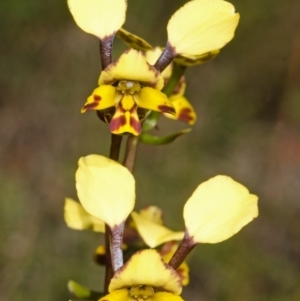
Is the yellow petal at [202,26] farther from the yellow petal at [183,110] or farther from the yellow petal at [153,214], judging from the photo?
the yellow petal at [153,214]

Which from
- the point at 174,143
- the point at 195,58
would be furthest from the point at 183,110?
the point at 174,143

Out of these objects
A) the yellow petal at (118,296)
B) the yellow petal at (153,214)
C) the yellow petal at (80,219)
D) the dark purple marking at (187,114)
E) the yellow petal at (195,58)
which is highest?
the yellow petal at (195,58)

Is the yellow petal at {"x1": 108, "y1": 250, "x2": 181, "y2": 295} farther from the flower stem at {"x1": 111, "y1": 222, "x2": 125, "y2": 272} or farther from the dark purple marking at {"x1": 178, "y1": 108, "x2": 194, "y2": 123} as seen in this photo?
the dark purple marking at {"x1": 178, "y1": 108, "x2": 194, "y2": 123}

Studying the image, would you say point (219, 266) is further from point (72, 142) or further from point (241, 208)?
point (241, 208)

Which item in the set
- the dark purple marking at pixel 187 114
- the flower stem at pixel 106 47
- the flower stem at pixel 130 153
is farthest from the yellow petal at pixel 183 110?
the flower stem at pixel 106 47

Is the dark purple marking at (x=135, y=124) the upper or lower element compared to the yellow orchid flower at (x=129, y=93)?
lower

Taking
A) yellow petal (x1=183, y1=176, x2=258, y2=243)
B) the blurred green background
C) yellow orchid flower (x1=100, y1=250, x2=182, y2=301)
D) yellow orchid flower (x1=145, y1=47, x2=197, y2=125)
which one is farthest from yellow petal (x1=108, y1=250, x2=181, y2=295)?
the blurred green background

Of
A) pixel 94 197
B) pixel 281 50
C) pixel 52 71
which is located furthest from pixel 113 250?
pixel 281 50
